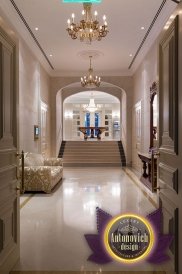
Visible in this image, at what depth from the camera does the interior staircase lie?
13191mm

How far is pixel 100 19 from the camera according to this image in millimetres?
7070

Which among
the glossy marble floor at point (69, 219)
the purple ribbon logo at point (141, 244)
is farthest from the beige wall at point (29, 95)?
the purple ribbon logo at point (141, 244)

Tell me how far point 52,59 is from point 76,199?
6119mm

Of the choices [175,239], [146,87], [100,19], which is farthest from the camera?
[146,87]

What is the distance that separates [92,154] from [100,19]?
7720 mm

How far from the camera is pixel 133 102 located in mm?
12555

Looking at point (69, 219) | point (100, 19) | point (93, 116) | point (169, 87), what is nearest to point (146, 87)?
point (100, 19)

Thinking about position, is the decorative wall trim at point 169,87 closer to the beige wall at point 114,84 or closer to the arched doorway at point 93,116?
the beige wall at point 114,84

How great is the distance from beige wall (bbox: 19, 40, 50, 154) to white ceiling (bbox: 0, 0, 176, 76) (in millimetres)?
427

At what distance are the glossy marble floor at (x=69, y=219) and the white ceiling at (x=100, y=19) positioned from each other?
424cm

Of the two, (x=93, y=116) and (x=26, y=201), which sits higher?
(x=93, y=116)

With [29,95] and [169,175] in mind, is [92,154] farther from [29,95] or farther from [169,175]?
[169,175]

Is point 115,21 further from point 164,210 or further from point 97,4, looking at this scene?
point 164,210

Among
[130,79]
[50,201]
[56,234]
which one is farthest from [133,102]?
[56,234]
